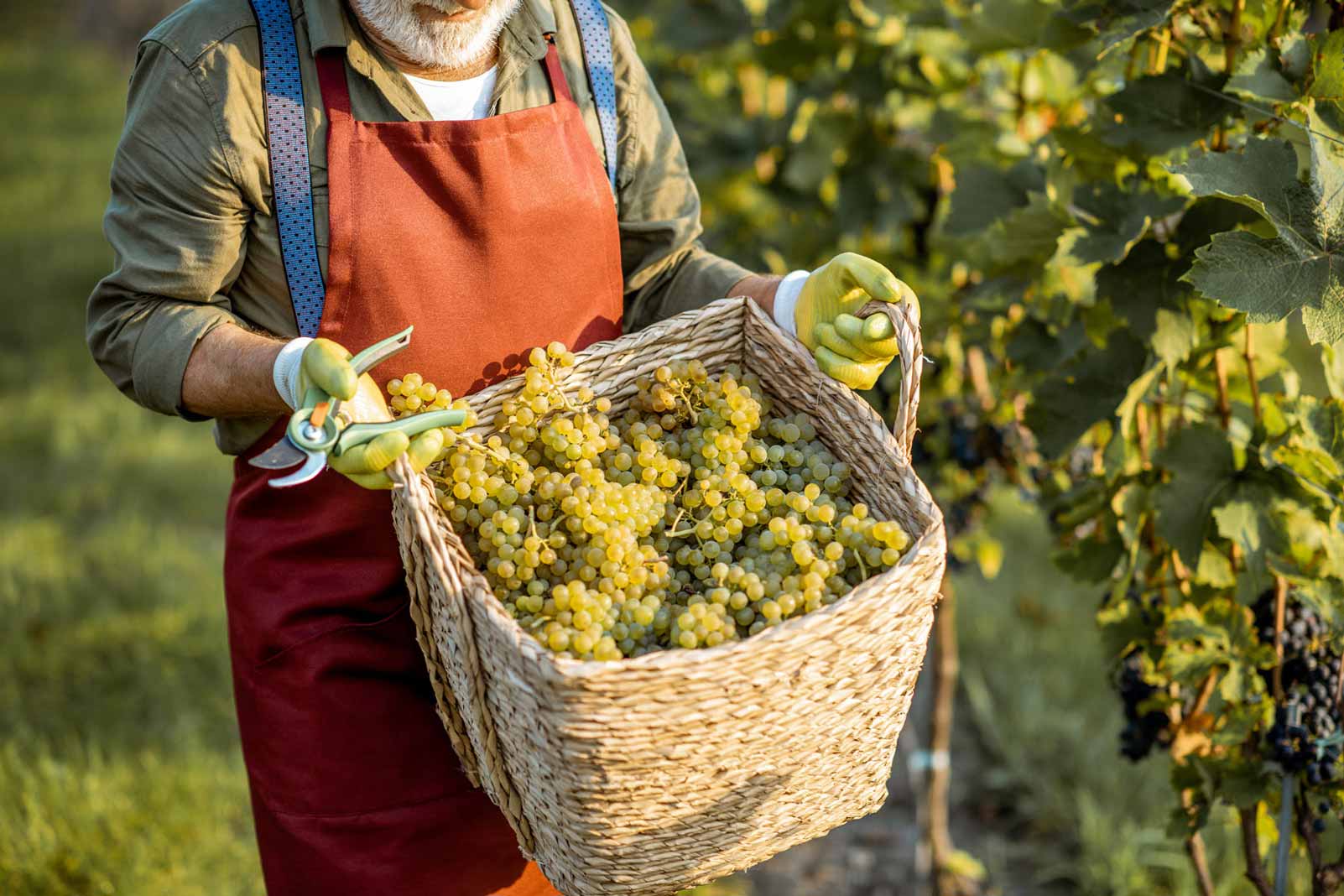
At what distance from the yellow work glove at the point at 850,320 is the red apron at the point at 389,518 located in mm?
333

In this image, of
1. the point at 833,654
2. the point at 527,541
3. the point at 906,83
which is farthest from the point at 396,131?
the point at 906,83

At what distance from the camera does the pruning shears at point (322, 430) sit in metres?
1.24

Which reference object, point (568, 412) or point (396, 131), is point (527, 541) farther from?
point (396, 131)

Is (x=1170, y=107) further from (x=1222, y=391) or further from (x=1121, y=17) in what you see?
(x=1222, y=391)

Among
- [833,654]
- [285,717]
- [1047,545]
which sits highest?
[833,654]

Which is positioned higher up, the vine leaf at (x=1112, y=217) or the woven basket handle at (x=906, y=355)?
the woven basket handle at (x=906, y=355)

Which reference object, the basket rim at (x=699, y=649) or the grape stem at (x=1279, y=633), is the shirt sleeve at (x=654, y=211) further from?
the grape stem at (x=1279, y=633)

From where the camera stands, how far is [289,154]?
148 cm

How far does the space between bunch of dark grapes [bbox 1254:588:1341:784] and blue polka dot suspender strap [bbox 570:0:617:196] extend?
1216 mm

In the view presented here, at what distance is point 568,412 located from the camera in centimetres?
148

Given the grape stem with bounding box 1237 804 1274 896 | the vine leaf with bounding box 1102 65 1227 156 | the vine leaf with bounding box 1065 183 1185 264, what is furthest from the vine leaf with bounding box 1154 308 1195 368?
the grape stem with bounding box 1237 804 1274 896

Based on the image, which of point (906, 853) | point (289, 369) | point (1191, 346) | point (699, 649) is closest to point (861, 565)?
point (699, 649)

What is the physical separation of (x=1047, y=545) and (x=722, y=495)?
2800mm

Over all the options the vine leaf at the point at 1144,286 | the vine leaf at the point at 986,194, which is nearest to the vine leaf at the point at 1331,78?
the vine leaf at the point at 1144,286
